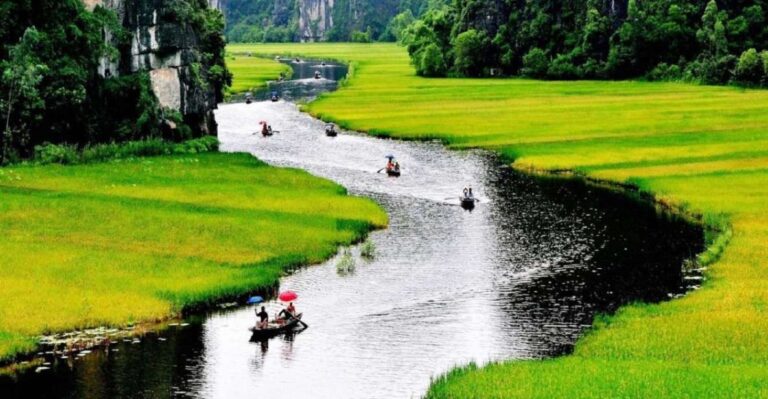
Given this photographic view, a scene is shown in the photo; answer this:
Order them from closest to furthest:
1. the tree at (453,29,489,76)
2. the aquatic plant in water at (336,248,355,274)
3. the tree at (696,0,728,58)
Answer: the aquatic plant in water at (336,248,355,274) → the tree at (696,0,728,58) → the tree at (453,29,489,76)

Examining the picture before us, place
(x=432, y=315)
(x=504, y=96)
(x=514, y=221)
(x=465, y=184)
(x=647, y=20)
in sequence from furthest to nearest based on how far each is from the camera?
(x=647, y=20) < (x=504, y=96) < (x=465, y=184) < (x=514, y=221) < (x=432, y=315)

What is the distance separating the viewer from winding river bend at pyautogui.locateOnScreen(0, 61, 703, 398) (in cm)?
3228

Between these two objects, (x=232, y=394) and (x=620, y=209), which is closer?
(x=232, y=394)

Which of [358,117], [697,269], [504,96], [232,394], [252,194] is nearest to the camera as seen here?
[232,394]

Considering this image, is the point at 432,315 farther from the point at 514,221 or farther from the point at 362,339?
the point at 514,221

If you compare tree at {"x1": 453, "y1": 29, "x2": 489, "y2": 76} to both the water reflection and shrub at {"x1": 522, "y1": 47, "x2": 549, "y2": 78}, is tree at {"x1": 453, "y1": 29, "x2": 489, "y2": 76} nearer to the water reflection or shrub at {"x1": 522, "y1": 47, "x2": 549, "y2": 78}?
shrub at {"x1": 522, "y1": 47, "x2": 549, "y2": 78}

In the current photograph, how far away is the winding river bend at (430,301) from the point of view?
3228 cm

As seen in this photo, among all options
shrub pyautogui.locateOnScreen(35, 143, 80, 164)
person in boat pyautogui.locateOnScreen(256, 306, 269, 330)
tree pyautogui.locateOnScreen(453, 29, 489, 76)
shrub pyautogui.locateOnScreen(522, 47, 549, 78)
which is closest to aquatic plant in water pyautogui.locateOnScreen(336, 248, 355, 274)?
person in boat pyautogui.locateOnScreen(256, 306, 269, 330)

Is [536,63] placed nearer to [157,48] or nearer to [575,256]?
[157,48]

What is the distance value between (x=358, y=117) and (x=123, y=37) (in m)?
31.2

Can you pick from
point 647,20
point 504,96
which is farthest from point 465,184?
point 647,20

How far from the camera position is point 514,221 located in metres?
56.7

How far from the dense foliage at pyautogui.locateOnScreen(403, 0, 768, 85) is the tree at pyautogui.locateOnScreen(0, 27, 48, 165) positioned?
290 feet

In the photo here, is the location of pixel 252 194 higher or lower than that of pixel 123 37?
lower
